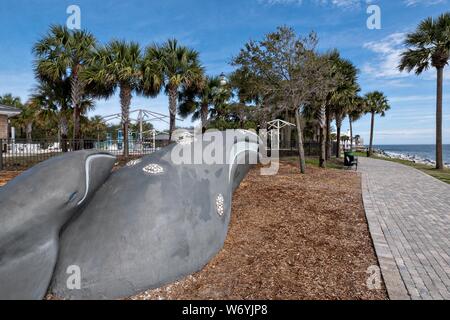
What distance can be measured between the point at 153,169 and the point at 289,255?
270 cm

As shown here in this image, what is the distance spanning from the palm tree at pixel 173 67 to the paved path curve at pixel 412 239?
13.1 meters

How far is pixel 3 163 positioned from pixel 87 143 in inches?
165

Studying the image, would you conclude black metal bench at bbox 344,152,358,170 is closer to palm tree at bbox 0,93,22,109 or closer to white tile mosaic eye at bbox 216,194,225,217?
white tile mosaic eye at bbox 216,194,225,217

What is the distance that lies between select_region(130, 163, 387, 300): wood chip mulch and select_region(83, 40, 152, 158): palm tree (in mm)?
11899

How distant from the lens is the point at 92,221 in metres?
3.43

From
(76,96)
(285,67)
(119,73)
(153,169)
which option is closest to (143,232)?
(153,169)

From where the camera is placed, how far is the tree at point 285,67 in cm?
1215

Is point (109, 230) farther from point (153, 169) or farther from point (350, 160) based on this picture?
point (350, 160)

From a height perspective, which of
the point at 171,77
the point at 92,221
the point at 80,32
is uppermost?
the point at 80,32

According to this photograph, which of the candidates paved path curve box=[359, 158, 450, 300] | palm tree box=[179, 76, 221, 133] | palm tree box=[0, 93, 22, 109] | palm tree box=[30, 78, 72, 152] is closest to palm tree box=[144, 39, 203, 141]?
palm tree box=[179, 76, 221, 133]

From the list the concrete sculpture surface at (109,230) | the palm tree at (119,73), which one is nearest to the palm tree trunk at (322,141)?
the palm tree at (119,73)

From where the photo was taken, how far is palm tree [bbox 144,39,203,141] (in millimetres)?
17750
